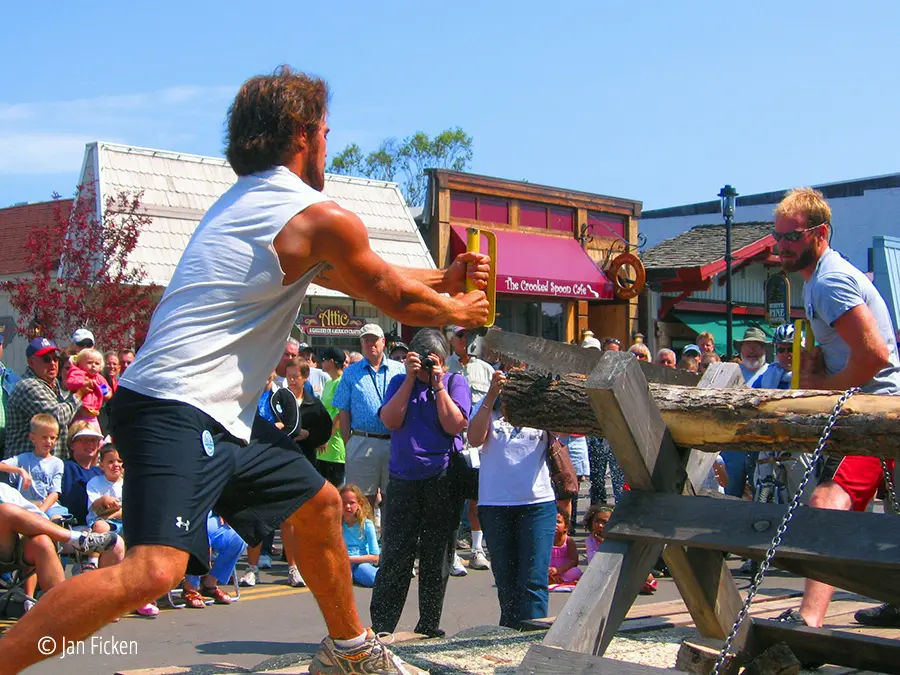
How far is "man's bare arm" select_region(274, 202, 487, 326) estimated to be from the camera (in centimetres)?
338

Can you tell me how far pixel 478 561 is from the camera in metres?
9.26

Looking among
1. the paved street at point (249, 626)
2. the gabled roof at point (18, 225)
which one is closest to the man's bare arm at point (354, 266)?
the paved street at point (249, 626)

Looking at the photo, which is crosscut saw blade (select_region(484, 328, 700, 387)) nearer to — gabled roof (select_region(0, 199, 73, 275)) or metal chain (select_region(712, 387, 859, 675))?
metal chain (select_region(712, 387, 859, 675))

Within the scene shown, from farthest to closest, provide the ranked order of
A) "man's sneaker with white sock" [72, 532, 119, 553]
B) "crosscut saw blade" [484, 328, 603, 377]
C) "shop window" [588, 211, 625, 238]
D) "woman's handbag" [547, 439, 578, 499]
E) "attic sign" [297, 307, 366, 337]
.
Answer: "shop window" [588, 211, 625, 238]
"attic sign" [297, 307, 366, 337]
"woman's handbag" [547, 439, 578, 499]
"man's sneaker with white sock" [72, 532, 119, 553]
"crosscut saw blade" [484, 328, 603, 377]

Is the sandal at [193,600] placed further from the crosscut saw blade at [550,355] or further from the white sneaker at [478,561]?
the crosscut saw blade at [550,355]

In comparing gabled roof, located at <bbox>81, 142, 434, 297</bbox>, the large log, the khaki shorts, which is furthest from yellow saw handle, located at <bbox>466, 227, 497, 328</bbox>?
gabled roof, located at <bbox>81, 142, 434, 297</bbox>

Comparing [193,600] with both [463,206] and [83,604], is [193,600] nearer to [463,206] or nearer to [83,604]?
[83,604]

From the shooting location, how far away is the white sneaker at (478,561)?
9258mm

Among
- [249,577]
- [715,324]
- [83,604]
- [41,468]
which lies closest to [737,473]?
[249,577]

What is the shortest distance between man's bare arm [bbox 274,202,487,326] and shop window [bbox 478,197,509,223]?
18859 millimetres

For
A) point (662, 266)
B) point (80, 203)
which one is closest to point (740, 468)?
point (80, 203)

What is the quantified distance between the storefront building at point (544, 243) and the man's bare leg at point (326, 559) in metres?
17.8

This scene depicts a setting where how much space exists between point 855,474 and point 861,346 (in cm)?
59

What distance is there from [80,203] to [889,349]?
44.6ft
